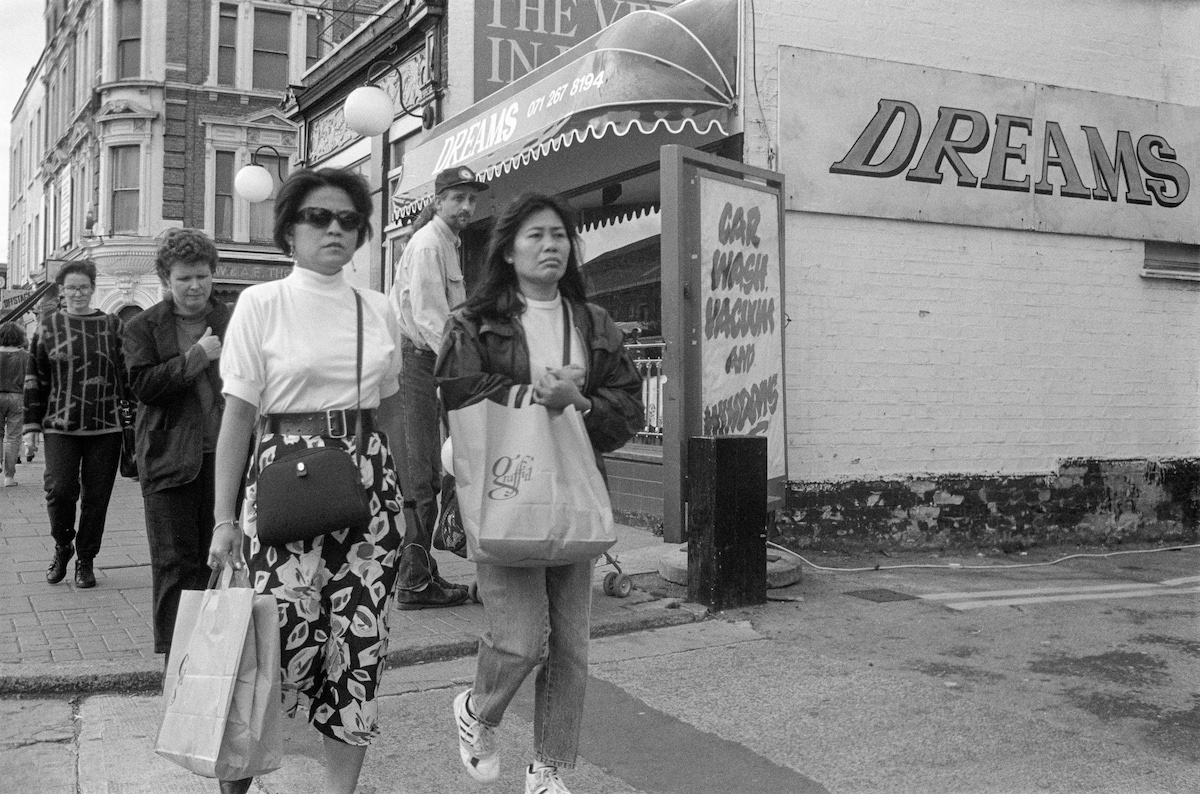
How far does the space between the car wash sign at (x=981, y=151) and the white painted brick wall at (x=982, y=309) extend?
Answer: 13 centimetres

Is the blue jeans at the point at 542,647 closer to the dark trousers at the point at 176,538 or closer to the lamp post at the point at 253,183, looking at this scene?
the dark trousers at the point at 176,538

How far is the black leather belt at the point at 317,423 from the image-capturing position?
3.18 metres

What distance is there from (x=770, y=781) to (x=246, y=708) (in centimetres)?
173

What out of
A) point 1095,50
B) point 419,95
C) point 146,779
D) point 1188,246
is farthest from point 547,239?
point 419,95

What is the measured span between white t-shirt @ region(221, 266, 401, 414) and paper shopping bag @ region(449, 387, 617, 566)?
318mm

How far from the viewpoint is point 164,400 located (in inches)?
175

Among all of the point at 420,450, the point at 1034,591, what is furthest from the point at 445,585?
the point at 1034,591

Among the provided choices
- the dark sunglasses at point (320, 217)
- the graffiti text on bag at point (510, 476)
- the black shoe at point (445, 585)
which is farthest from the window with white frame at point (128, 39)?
the graffiti text on bag at point (510, 476)

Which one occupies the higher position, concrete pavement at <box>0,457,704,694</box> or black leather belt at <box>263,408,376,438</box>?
black leather belt at <box>263,408,376,438</box>

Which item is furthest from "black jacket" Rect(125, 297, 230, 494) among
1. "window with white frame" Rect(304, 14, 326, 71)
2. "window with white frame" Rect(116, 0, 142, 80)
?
"window with white frame" Rect(116, 0, 142, 80)

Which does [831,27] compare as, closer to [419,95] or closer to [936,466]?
[936,466]

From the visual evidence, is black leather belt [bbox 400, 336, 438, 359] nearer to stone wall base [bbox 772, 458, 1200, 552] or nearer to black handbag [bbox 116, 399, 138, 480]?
black handbag [bbox 116, 399, 138, 480]

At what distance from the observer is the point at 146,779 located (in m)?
3.75

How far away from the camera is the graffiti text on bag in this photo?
3217 millimetres
